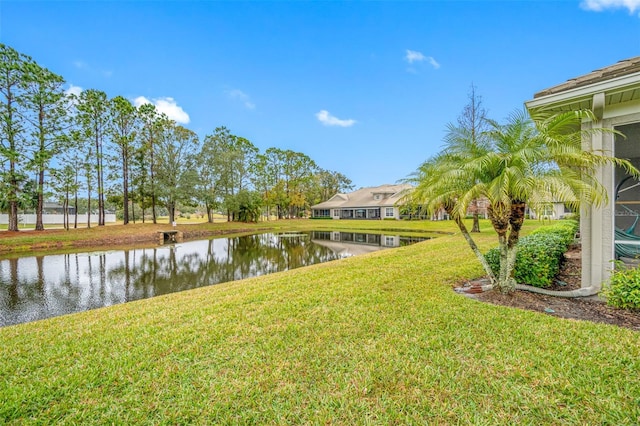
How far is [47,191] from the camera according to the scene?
18.3 meters

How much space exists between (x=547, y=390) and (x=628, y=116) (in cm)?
396

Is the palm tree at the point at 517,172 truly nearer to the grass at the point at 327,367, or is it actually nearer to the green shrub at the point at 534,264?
the green shrub at the point at 534,264

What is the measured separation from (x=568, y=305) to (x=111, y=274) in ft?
39.2

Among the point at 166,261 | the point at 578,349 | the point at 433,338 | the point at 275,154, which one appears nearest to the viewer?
the point at 578,349

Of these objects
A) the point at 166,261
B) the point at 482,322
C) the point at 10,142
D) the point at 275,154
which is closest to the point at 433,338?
the point at 482,322

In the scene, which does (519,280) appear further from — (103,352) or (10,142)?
(10,142)

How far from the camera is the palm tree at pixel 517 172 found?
3.50 metres

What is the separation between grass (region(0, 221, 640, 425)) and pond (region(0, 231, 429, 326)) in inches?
99.3

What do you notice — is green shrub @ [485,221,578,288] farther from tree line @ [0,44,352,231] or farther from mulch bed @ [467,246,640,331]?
tree line @ [0,44,352,231]

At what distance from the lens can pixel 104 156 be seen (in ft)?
71.1

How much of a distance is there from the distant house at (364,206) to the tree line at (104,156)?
780 cm

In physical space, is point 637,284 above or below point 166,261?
above

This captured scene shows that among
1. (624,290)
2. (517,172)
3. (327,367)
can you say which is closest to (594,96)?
(517,172)

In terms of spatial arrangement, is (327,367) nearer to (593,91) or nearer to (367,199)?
(593,91)
